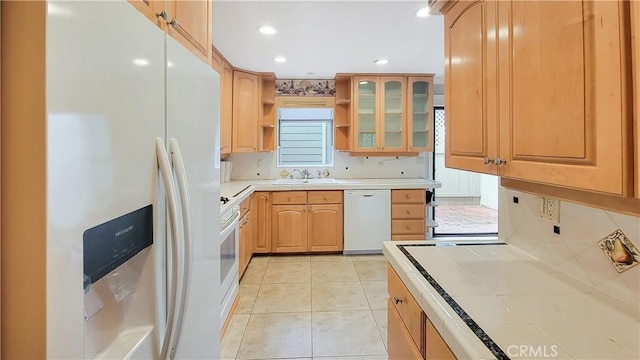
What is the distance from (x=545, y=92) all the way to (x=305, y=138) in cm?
398

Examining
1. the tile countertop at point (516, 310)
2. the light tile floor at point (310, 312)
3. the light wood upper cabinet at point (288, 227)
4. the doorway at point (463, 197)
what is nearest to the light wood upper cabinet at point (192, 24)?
the tile countertop at point (516, 310)

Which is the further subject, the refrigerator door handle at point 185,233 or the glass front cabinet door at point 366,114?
the glass front cabinet door at point 366,114

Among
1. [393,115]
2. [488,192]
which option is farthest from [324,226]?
[488,192]

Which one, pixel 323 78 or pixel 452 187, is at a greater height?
pixel 323 78

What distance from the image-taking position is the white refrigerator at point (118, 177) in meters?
0.51

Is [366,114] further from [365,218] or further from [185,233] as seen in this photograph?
[185,233]

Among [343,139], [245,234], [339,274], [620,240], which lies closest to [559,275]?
[620,240]

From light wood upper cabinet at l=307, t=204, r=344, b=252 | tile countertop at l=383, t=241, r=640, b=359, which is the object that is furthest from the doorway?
tile countertop at l=383, t=241, r=640, b=359

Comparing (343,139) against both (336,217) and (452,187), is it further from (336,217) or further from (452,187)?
(452,187)

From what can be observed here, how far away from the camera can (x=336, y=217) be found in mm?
4062

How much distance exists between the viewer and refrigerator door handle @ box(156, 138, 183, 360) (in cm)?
81

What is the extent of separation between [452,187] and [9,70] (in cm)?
686

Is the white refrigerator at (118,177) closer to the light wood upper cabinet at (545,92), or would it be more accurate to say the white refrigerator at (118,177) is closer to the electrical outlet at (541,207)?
the light wood upper cabinet at (545,92)

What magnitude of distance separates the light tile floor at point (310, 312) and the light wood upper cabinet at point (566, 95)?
1688mm
